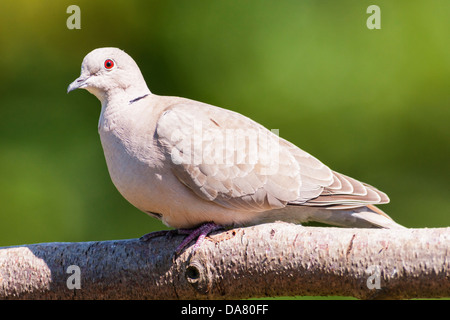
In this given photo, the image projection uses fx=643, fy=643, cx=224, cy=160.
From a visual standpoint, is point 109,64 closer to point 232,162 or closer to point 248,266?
point 232,162

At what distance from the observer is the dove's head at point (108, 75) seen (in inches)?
150

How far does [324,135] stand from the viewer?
204 inches

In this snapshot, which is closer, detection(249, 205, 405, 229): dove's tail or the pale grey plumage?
the pale grey plumage

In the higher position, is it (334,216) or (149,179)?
(149,179)

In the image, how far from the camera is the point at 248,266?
2.99 m

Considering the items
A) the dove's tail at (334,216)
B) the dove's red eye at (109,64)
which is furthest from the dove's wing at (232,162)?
the dove's red eye at (109,64)

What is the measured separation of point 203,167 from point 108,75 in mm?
850

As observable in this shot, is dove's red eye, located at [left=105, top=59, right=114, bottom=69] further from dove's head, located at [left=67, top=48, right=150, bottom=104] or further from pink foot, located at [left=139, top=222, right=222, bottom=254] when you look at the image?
pink foot, located at [left=139, top=222, right=222, bottom=254]

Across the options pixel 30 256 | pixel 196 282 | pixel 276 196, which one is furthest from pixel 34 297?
pixel 276 196

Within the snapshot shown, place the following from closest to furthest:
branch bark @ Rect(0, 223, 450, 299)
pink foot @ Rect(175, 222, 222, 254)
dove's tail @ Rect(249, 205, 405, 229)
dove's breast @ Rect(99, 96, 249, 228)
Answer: branch bark @ Rect(0, 223, 450, 299) → pink foot @ Rect(175, 222, 222, 254) → dove's breast @ Rect(99, 96, 249, 228) → dove's tail @ Rect(249, 205, 405, 229)

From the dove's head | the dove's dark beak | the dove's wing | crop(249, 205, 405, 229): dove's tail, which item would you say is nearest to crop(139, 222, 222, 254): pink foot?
the dove's wing

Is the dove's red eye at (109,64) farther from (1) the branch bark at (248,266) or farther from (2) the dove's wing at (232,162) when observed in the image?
(1) the branch bark at (248,266)

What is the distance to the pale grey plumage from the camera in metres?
3.46

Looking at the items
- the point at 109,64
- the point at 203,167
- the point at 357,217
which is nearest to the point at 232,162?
the point at 203,167
